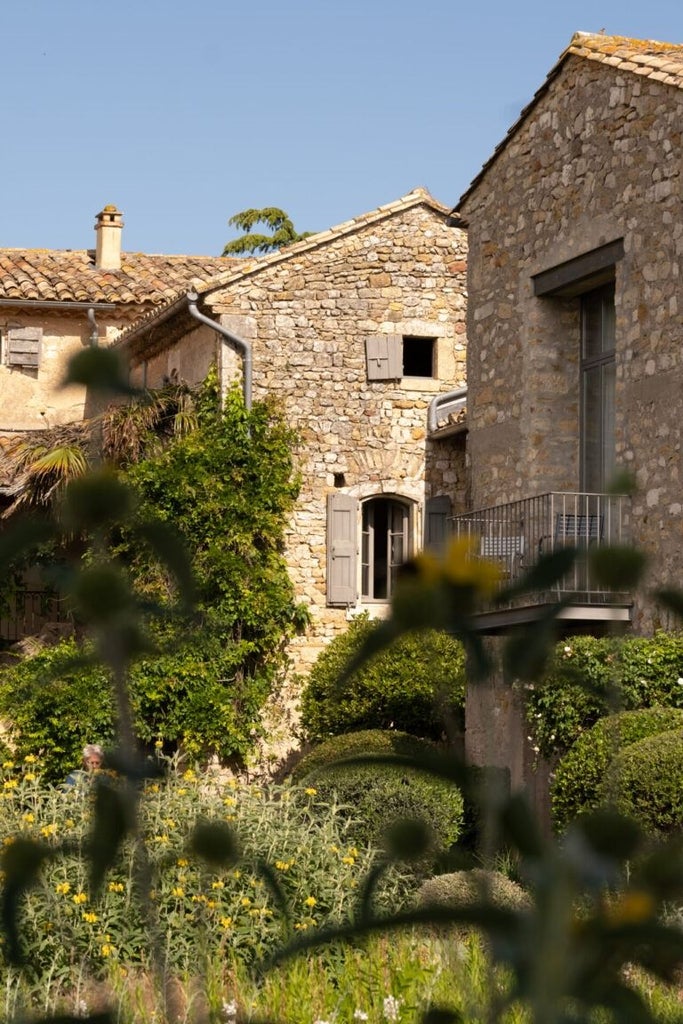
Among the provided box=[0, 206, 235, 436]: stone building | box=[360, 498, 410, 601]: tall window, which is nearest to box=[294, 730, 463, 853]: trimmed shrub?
box=[360, 498, 410, 601]: tall window

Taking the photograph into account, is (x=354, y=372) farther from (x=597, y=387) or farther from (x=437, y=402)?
(x=597, y=387)

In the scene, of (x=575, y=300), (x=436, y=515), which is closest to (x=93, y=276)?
(x=436, y=515)

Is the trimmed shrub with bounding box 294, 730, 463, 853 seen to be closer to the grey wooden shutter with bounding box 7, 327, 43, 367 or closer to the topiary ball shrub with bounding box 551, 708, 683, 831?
the topiary ball shrub with bounding box 551, 708, 683, 831

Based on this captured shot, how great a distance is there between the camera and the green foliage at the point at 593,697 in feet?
31.5

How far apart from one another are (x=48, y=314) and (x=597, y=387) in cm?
1084

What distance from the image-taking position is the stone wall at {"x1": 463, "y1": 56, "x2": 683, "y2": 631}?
10.2m

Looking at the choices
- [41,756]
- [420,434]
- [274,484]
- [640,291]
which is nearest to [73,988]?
[640,291]

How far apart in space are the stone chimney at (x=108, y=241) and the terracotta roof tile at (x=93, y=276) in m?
0.13

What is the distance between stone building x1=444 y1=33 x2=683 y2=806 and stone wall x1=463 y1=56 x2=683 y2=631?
0.5 inches

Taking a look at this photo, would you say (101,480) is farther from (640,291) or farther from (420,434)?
(420,434)

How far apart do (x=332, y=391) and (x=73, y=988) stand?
971 cm

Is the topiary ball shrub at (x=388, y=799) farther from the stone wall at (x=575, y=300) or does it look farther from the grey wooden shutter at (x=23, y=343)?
the grey wooden shutter at (x=23, y=343)

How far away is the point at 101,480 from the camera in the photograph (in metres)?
1.05

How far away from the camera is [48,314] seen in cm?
2041
